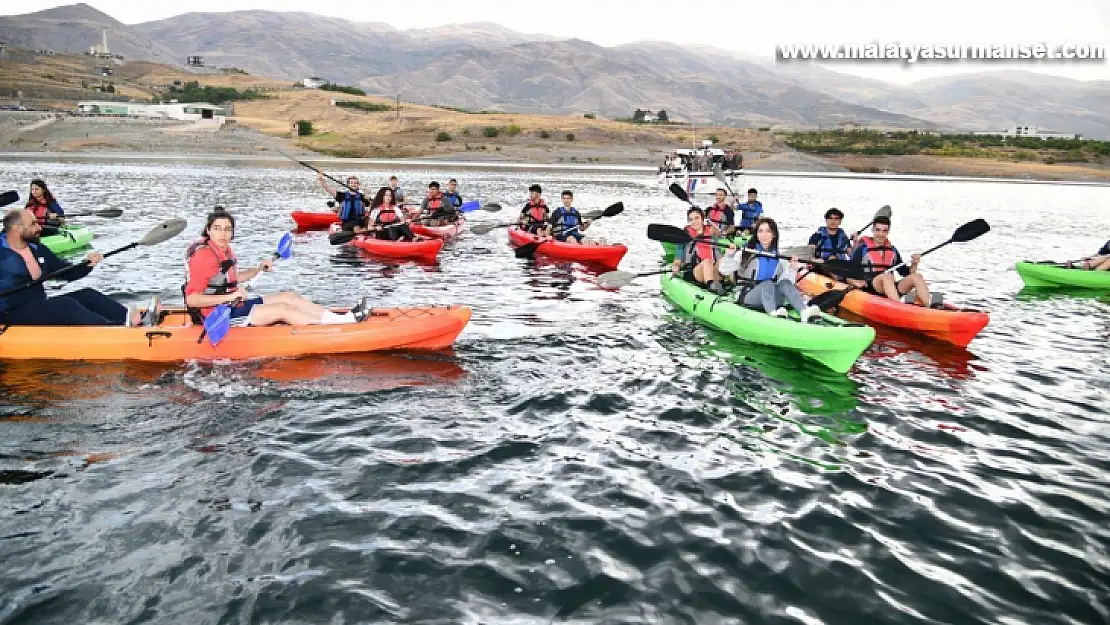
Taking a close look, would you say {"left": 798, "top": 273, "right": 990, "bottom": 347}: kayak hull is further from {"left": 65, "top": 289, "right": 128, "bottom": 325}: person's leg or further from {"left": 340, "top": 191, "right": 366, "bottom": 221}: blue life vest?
{"left": 340, "top": 191, "right": 366, "bottom": 221}: blue life vest

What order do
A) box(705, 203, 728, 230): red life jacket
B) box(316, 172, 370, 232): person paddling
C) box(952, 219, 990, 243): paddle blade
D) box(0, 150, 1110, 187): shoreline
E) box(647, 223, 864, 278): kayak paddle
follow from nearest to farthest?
box(647, 223, 864, 278): kayak paddle
box(952, 219, 990, 243): paddle blade
box(316, 172, 370, 232): person paddling
box(705, 203, 728, 230): red life jacket
box(0, 150, 1110, 187): shoreline

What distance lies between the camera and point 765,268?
1071 centimetres

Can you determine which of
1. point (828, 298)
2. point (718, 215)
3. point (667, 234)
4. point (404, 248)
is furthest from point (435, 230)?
point (828, 298)

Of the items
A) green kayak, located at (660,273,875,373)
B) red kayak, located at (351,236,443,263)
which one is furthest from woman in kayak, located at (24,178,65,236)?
green kayak, located at (660,273,875,373)

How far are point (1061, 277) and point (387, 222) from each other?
45.2ft

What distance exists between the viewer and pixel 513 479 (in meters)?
6.22

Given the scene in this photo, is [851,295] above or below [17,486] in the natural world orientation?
above

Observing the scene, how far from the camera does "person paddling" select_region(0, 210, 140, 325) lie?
858cm

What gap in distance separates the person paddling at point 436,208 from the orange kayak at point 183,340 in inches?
455

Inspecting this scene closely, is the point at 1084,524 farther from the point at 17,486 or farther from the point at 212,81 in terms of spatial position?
the point at 212,81

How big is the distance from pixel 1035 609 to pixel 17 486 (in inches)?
277

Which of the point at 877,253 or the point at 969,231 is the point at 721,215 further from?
the point at 969,231

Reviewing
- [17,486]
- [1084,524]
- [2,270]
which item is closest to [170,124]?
[2,270]

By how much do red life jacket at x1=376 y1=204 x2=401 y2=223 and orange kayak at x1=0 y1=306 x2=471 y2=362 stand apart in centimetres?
878
